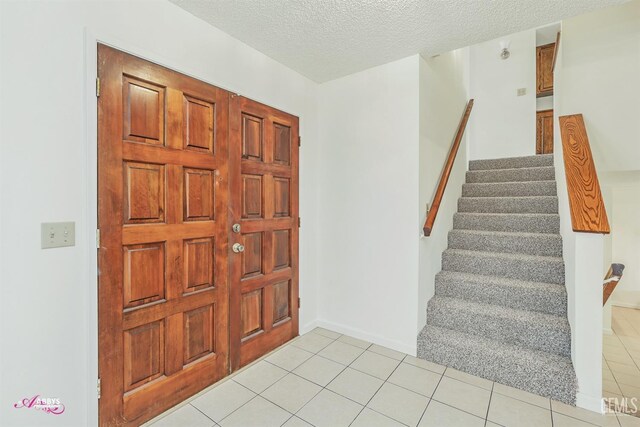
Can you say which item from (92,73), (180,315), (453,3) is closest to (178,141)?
(92,73)

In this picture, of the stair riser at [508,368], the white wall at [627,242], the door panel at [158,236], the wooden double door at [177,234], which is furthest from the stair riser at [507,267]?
the white wall at [627,242]

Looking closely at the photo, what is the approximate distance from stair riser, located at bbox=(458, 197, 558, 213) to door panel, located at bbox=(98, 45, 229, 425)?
2.85 m

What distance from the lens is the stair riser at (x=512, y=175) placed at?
3.46 metres

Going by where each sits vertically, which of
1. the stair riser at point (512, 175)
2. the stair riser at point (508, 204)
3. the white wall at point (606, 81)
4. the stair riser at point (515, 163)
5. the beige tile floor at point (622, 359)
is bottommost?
the beige tile floor at point (622, 359)

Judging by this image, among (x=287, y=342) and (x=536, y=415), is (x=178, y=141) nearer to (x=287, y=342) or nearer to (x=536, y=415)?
(x=287, y=342)

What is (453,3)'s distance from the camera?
1755 millimetres

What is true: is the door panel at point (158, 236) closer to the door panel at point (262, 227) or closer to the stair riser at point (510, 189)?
the door panel at point (262, 227)

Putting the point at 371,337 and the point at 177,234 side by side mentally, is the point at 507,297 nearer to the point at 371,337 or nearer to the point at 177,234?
the point at 371,337

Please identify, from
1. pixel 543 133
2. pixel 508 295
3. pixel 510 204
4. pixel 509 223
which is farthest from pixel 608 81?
pixel 543 133

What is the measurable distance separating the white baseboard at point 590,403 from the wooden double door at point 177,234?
7.03 ft

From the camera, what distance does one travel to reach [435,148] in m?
2.69

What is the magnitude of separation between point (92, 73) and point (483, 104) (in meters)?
5.65

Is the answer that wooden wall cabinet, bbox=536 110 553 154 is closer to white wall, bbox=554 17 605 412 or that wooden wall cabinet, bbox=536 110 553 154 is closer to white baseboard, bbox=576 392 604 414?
white wall, bbox=554 17 605 412

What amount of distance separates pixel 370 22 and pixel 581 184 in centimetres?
181
